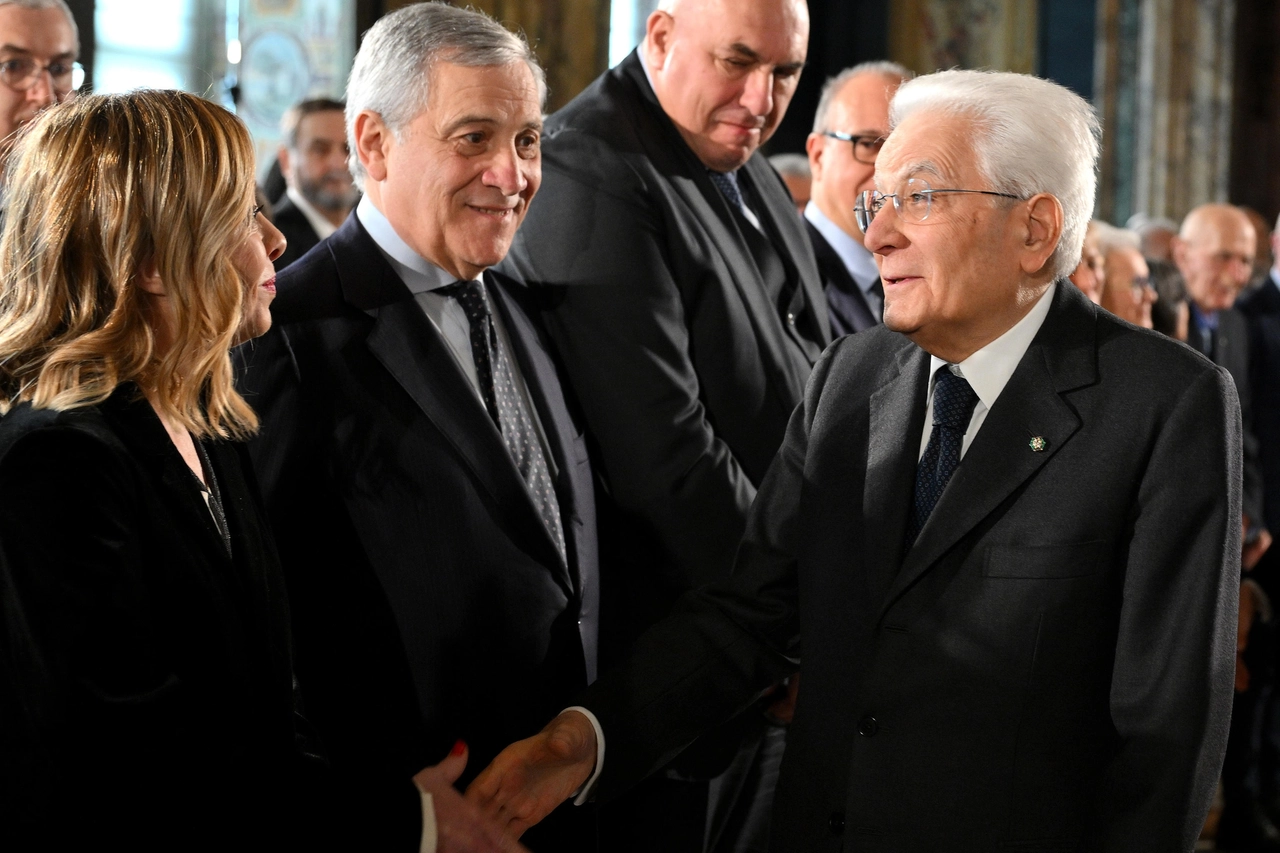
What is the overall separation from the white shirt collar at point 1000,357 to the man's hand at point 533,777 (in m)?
0.73

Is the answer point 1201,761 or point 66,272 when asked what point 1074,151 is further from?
point 66,272

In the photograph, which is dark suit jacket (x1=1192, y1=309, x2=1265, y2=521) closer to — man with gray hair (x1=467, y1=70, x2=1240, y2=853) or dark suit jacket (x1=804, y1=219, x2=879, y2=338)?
dark suit jacket (x1=804, y1=219, x2=879, y2=338)

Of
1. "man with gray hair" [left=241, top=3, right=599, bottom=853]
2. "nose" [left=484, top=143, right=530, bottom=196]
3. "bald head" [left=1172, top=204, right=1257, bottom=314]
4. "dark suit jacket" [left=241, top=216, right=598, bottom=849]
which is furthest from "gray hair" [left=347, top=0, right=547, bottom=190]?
"bald head" [left=1172, top=204, right=1257, bottom=314]

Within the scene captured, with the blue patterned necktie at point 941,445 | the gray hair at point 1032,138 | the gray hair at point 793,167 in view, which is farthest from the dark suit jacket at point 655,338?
the gray hair at point 793,167

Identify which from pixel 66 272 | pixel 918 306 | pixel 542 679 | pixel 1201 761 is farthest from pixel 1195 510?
pixel 66 272

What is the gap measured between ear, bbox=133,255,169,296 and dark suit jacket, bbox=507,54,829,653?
0.99 m

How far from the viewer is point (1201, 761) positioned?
1649mm

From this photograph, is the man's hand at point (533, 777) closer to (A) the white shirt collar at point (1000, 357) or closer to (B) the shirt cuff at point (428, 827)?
(B) the shirt cuff at point (428, 827)

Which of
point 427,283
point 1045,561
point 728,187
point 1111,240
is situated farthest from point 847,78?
point 1045,561

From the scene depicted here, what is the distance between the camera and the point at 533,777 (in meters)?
1.99

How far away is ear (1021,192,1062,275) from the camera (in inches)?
73.0

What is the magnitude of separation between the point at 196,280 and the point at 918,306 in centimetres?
90

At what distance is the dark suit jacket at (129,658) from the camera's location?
141 cm

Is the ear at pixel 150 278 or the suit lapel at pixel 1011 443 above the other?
the ear at pixel 150 278
